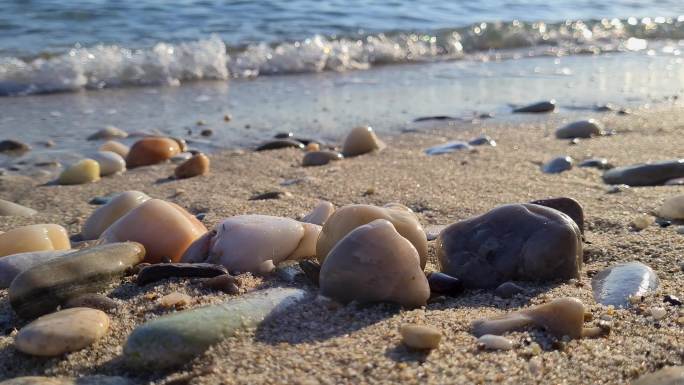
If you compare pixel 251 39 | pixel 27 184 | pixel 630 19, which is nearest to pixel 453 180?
pixel 27 184

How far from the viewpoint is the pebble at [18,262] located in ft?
5.98

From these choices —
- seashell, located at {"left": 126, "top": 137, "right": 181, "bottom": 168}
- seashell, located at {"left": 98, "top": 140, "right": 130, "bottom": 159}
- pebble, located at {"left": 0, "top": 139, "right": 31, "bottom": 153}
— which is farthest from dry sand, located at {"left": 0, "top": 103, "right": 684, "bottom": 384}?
pebble, located at {"left": 0, "top": 139, "right": 31, "bottom": 153}

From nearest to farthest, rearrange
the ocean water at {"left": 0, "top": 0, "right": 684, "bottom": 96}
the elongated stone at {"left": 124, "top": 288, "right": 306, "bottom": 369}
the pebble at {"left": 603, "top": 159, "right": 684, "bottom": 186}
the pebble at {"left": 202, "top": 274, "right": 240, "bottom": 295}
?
the elongated stone at {"left": 124, "top": 288, "right": 306, "bottom": 369} < the pebble at {"left": 202, "top": 274, "right": 240, "bottom": 295} < the pebble at {"left": 603, "top": 159, "right": 684, "bottom": 186} < the ocean water at {"left": 0, "top": 0, "right": 684, "bottom": 96}

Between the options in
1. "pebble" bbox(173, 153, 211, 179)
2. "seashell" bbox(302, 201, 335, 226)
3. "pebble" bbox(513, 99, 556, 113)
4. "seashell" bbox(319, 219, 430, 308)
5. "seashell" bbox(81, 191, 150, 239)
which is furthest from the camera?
"pebble" bbox(513, 99, 556, 113)

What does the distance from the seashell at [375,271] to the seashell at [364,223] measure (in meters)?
0.16

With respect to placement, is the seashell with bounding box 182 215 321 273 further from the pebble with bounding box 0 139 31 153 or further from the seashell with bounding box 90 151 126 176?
the pebble with bounding box 0 139 31 153

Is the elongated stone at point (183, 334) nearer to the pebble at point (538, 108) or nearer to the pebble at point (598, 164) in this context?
Answer: the pebble at point (598, 164)

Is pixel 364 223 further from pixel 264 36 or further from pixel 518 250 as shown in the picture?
pixel 264 36

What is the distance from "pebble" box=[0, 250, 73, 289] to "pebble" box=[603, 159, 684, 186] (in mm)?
2003

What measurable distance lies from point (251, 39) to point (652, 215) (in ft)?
19.5

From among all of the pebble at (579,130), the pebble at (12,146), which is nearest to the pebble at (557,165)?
the pebble at (579,130)

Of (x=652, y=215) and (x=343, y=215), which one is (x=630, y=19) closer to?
(x=652, y=215)

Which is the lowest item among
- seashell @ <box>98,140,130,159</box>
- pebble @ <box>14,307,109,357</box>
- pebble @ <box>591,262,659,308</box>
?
seashell @ <box>98,140,130,159</box>

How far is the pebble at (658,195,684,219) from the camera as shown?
2229 mm
